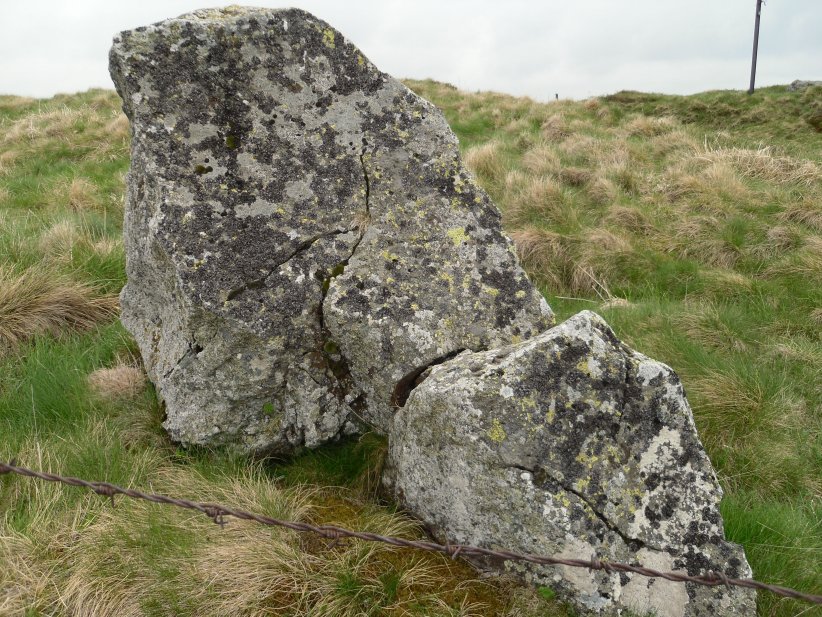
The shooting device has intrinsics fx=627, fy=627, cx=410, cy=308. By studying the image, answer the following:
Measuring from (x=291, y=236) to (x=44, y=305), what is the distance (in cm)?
304

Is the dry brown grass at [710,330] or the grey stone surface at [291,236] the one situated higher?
the grey stone surface at [291,236]

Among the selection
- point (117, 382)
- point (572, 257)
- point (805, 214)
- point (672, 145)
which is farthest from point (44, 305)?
point (672, 145)

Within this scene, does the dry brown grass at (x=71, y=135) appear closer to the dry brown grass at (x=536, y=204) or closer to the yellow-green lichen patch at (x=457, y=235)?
the dry brown grass at (x=536, y=204)

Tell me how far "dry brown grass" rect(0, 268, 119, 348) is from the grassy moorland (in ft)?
0.06

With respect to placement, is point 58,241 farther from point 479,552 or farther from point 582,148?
point 582,148

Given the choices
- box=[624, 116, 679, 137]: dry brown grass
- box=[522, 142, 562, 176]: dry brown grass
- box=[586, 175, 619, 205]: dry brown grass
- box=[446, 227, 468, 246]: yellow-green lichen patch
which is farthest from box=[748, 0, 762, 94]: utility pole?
box=[446, 227, 468, 246]: yellow-green lichen patch

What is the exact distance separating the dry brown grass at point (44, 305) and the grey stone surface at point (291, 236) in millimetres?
1946

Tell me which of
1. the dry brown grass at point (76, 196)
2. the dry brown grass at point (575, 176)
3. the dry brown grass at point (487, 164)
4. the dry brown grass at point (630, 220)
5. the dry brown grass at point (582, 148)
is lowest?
the dry brown grass at point (630, 220)

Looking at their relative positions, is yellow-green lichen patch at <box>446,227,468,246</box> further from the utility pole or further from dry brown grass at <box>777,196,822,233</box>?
the utility pole

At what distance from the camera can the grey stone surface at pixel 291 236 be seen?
346 centimetres

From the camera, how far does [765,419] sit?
13.7ft

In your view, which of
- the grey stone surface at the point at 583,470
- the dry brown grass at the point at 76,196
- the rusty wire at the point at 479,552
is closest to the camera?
the rusty wire at the point at 479,552

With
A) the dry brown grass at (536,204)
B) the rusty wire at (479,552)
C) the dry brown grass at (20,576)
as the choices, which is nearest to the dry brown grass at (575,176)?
the dry brown grass at (536,204)

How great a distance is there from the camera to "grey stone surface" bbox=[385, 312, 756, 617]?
2.67m
